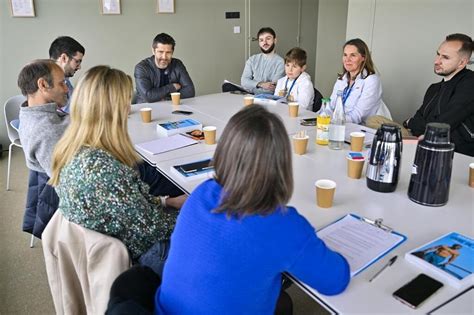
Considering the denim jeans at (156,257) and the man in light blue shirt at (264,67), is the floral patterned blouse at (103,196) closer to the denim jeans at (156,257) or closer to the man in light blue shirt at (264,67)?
the denim jeans at (156,257)

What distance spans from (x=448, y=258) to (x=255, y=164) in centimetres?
63

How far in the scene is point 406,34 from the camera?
161 inches

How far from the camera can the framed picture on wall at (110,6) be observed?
4.71 m

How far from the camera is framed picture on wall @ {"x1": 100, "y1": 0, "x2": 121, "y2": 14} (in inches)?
185

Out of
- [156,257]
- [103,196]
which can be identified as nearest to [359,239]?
[156,257]

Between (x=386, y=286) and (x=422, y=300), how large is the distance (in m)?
0.09

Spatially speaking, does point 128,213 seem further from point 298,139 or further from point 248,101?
point 248,101

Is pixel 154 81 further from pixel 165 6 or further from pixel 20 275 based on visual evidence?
pixel 20 275

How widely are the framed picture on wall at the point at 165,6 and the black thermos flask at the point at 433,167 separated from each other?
14.4 feet

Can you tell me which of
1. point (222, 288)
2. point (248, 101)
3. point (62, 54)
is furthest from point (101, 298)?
point (62, 54)

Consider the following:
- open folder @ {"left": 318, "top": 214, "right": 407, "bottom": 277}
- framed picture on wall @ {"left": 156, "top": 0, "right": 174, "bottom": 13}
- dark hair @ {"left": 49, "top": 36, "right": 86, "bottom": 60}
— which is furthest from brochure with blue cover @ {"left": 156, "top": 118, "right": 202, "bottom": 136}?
framed picture on wall @ {"left": 156, "top": 0, "right": 174, "bottom": 13}

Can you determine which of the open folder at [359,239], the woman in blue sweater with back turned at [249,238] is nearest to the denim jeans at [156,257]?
the woman in blue sweater with back turned at [249,238]

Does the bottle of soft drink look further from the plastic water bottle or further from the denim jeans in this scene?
the denim jeans

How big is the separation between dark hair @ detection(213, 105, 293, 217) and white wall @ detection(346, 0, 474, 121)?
136 inches
